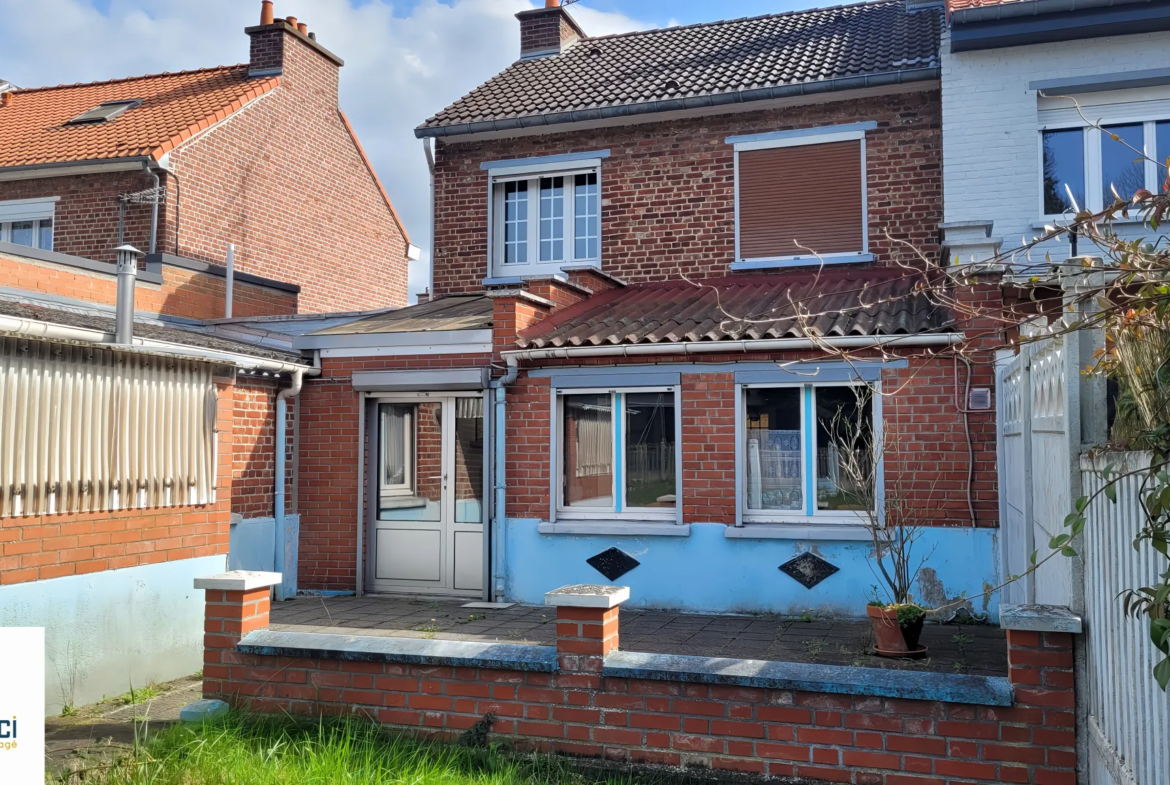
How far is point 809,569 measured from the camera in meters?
9.91

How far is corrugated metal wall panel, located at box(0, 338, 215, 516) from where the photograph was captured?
6.72 meters

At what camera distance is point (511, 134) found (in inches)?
558

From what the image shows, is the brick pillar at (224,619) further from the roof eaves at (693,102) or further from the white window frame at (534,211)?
the roof eaves at (693,102)

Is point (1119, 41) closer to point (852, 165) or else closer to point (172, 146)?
point (852, 165)

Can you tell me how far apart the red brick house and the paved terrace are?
1.61ft

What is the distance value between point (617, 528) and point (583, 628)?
5050mm

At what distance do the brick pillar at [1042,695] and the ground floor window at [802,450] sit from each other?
17.3 feet

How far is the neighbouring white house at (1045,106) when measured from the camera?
1077cm

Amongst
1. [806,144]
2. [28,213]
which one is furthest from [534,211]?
[28,213]

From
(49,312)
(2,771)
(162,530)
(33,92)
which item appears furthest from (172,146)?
(2,771)

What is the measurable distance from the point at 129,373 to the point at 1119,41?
1094 cm

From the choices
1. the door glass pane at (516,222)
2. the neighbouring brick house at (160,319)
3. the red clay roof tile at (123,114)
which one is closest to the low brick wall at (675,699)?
the neighbouring brick house at (160,319)

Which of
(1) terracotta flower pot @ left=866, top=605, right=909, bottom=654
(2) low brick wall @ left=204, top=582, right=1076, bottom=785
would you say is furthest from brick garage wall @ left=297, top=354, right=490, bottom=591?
(1) terracotta flower pot @ left=866, top=605, right=909, bottom=654

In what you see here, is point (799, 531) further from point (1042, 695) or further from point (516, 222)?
point (516, 222)
